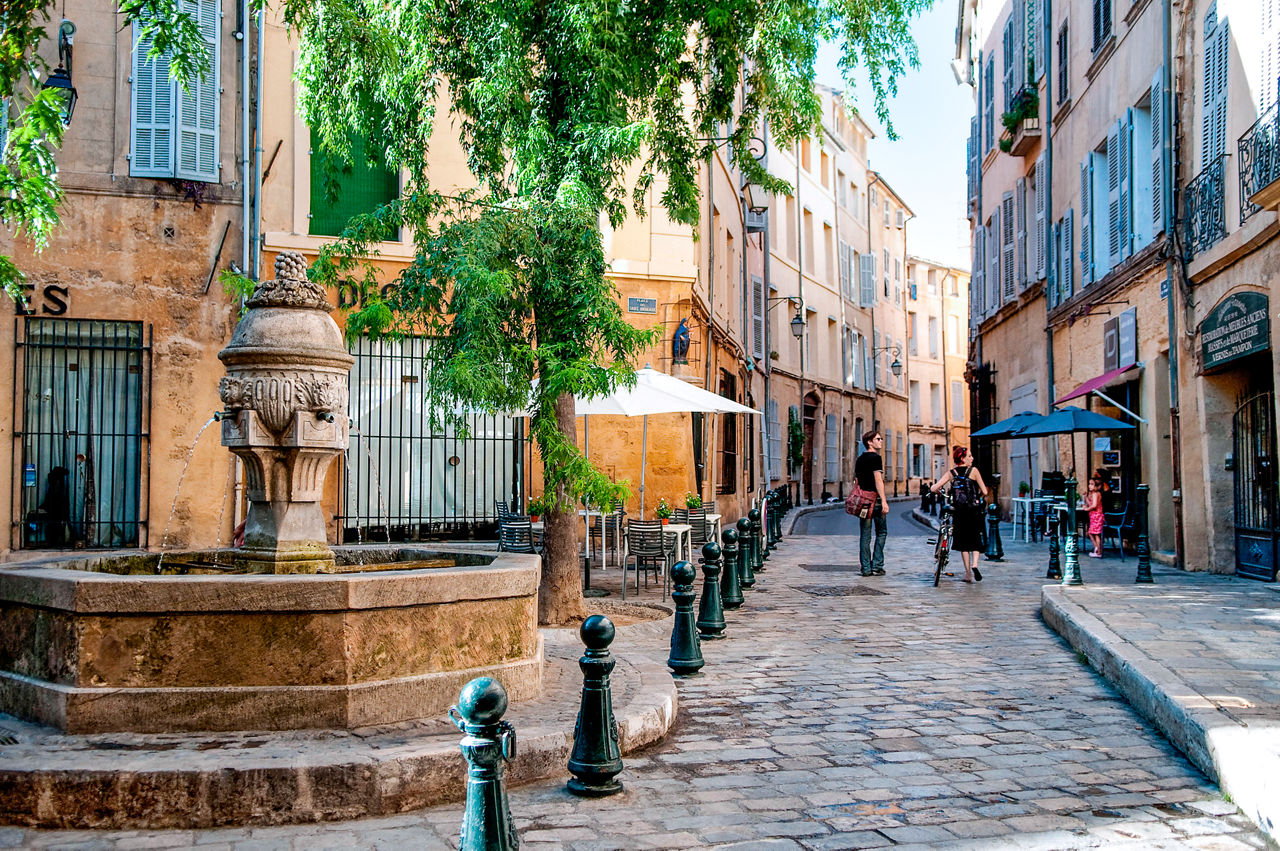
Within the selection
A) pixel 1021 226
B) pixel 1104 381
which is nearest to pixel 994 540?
pixel 1104 381

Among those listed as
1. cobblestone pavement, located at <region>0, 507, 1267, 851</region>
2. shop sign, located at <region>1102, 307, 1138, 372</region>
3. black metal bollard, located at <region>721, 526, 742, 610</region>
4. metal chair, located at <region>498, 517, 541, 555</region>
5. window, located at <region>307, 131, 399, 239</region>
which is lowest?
cobblestone pavement, located at <region>0, 507, 1267, 851</region>

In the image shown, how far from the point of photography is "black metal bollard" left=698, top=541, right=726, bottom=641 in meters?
8.13

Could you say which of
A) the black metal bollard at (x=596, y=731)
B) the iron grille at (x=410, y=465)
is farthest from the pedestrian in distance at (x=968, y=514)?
the black metal bollard at (x=596, y=731)

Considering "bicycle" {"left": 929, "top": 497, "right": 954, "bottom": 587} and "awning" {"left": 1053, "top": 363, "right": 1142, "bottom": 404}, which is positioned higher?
"awning" {"left": 1053, "top": 363, "right": 1142, "bottom": 404}

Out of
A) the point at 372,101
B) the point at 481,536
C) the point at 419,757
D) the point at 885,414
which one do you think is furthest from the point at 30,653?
the point at 885,414

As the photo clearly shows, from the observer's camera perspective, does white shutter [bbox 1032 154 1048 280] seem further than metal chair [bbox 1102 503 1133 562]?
Yes

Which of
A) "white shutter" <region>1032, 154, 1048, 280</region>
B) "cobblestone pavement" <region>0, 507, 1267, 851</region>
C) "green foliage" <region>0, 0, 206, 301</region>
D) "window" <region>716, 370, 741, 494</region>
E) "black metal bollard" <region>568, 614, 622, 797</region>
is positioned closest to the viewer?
"cobblestone pavement" <region>0, 507, 1267, 851</region>

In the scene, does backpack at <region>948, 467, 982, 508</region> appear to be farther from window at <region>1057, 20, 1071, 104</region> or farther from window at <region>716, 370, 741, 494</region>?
window at <region>1057, 20, 1071, 104</region>

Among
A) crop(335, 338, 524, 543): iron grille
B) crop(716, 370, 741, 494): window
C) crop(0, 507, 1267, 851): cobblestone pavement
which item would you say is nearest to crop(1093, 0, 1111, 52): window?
crop(716, 370, 741, 494): window

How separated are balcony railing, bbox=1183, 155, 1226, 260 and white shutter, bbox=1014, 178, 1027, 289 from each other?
8.73 metres

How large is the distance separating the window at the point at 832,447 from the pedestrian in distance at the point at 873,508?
70.3ft

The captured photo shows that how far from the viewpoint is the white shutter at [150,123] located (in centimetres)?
1355

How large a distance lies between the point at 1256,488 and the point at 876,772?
884 cm

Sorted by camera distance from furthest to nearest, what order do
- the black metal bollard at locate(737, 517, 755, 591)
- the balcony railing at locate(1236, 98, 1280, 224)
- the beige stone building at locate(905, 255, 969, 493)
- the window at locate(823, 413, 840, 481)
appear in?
the beige stone building at locate(905, 255, 969, 493)
the window at locate(823, 413, 840, 481)
the black metal bollard at locate(737, 517, 755, 591)
the balcony railing at locate(1236, 98, 1280, 224)
